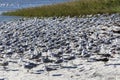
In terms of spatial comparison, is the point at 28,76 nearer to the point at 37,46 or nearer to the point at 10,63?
the point at 10,63

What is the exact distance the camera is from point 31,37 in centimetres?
1819

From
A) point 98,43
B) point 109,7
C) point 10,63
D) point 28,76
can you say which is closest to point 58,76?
point 28,76

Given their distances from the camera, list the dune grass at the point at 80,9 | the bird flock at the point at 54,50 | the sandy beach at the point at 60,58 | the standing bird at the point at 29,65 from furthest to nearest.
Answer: the dune grass at the point at 80,9 → the bird flock at the point at 54,50 → the standing bird at the point at 29,65 → the sandy beach at the point at 60,58

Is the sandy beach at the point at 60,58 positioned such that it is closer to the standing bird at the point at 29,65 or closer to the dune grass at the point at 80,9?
the standing bird at the point at 29,65

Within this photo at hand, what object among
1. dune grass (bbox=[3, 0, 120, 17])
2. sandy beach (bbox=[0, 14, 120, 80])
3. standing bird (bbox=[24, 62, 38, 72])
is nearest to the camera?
sandy beach (bbox=[0, 14, 120, 80])

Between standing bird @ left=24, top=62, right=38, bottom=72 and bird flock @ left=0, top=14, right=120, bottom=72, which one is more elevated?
bird flock @ left=0, top=14, right=120, bottom=72

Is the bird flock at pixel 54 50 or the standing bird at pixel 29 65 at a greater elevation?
the bird flock at pixel 54 50

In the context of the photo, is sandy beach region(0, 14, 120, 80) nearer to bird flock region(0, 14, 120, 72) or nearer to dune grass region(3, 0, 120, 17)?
bird flock region(0, 14, 120, 72)

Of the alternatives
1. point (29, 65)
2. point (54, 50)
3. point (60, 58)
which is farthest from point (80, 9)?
point (29, 65)

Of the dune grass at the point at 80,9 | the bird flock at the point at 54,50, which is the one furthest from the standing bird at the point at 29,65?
the dune grass at the point at 80,9

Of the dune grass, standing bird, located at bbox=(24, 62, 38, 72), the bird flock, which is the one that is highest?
the dune grass

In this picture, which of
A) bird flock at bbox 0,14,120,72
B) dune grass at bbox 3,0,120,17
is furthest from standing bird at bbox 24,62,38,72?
dune grass at bbox 3,0,120,17

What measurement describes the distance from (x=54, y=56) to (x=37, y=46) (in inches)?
103

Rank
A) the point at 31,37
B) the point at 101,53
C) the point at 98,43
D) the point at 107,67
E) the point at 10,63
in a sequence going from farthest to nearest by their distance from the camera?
1. the point at 31,37
2. the point at 98,43
3. the point at 101,53
4. the point at 10,63
5. the point at 107,67
